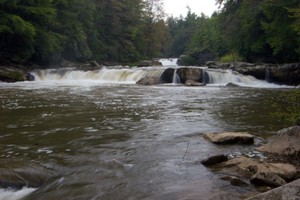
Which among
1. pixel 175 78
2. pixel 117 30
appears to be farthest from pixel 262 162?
pixel 117 30

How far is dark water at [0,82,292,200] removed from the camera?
456 centimetres

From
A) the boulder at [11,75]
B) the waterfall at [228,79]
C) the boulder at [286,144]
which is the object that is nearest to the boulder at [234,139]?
the boulder at [286,144]

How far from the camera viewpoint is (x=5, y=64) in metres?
26.4

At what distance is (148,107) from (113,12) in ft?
119

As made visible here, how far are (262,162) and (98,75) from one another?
2226 centimetres

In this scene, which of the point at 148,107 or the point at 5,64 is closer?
the point at 148,107

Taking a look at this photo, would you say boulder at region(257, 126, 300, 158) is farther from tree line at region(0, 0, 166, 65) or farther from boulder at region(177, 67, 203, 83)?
tree line at region(0, 0, 166, 65)

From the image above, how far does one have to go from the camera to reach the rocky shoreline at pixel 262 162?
4.45m

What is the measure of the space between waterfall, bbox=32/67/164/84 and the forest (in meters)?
2.93

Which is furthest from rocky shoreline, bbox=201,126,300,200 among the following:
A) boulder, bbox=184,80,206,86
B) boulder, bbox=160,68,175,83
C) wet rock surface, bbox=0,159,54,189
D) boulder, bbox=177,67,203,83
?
boulder, bbox=160,68,175,83

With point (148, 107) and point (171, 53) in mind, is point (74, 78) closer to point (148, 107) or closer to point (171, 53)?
point (148, 107)

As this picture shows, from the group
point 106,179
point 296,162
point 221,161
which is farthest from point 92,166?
point 296,162

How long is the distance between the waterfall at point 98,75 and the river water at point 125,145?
13.0 m

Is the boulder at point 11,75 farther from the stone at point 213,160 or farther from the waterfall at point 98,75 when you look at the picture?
the stone at point 213,160
